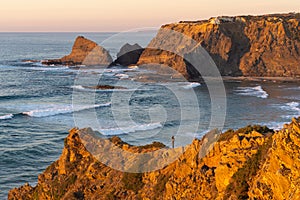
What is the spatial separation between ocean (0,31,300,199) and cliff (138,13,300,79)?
44.1ft

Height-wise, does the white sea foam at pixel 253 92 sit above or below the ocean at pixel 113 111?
below

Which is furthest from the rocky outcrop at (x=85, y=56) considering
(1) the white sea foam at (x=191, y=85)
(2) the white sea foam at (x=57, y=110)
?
(2) the white sea foam at (x=57, y=110)

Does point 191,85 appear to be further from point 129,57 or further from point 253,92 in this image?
point 129,57

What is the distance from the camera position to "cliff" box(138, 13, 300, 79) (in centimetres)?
10100

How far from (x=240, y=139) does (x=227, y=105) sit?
47.0 metres

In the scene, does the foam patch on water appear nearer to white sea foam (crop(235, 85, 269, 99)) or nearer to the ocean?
the ocean

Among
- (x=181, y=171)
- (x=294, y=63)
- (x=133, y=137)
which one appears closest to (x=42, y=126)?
(x=133, y=137)

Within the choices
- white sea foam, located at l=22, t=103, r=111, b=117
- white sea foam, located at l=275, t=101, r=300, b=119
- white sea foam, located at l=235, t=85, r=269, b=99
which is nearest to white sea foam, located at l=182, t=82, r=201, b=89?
white sea foam, located at l=235, t=85, r=269, b=99

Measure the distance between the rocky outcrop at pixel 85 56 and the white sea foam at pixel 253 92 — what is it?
169 feet

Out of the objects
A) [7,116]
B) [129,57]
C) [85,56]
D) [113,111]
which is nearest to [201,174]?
[113,111]

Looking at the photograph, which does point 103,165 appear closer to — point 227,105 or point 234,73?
point 227,105

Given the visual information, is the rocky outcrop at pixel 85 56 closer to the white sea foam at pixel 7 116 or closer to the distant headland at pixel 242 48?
the distant headland at pixel 242 48

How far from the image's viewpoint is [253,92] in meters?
74.6

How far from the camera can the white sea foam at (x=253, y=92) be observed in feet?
233
